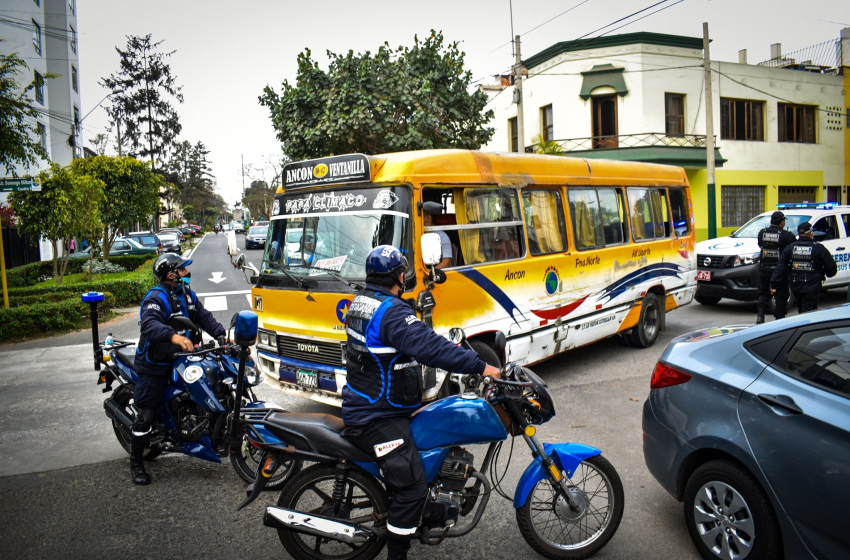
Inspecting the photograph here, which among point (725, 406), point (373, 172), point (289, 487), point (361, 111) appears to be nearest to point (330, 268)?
point (373, 172)

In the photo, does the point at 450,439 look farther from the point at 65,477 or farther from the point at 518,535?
the point at 65,477

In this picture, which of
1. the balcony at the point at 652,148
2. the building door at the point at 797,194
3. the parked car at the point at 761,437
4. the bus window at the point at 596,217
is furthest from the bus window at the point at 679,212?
the building door at the point at 797,194

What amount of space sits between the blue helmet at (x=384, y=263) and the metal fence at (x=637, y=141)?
73.1 feet

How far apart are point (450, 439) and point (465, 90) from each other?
13.1m

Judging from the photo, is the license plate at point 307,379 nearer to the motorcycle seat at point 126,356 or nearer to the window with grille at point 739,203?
the motorcycle seat at point 126,356

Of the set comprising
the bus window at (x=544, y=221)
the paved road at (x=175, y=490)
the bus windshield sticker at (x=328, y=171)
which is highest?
the bus windshield sticker at (x=328, y=171)

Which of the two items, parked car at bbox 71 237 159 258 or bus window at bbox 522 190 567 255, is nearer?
bus window at bbox 522 190 567 255

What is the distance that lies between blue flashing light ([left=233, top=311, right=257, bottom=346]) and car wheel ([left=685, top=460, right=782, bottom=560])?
2.91 m

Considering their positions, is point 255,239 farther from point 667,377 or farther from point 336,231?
point 667,377

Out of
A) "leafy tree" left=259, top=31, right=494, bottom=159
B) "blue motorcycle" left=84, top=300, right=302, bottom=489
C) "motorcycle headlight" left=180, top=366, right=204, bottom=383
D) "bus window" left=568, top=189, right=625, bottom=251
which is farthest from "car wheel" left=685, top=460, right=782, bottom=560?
"leafy tree" left=259, top=31, right=494, bottom=159

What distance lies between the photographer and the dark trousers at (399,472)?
3.12 m

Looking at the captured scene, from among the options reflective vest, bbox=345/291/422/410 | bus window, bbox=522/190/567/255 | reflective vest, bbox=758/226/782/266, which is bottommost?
reflective vest, bbox=345/291/422/410

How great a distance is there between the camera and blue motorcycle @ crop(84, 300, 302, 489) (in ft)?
15.2

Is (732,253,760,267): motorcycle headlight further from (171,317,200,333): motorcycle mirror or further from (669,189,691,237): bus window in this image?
(171,317,200,333): motorcycle mirror
